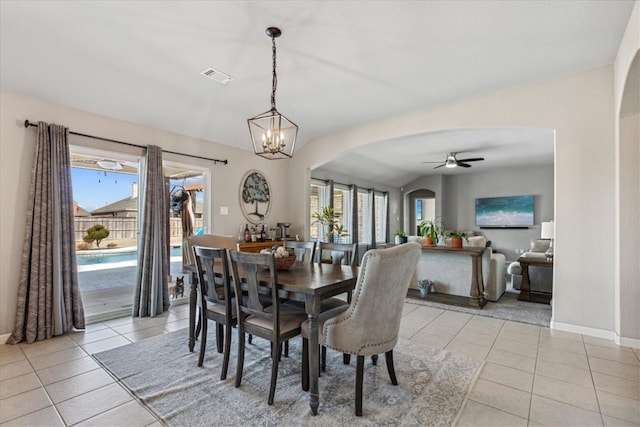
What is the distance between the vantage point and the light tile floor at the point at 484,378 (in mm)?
1903

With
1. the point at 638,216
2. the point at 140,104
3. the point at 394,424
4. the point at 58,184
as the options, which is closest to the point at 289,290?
the point at 394,424

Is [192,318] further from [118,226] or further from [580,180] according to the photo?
[580,180]

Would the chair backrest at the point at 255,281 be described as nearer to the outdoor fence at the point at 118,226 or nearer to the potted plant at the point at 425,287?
the outdoor fence at the point at 118,226

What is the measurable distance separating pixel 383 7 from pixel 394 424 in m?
2.85

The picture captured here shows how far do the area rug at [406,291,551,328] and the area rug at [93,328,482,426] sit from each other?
1558mm

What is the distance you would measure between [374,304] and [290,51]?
239 cm

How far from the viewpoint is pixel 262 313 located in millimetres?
2109

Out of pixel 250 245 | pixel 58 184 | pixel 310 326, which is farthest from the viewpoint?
pixel 250 245

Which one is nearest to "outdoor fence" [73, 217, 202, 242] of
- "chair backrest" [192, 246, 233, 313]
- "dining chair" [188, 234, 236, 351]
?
"dining chair" [188, 234, 236, 351]

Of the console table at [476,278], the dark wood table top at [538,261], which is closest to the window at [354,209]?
the console table at [476,278]

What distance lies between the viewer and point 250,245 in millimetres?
4734

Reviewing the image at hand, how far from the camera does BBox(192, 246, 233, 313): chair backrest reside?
2283 mm

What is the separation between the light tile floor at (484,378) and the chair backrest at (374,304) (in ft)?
2.32

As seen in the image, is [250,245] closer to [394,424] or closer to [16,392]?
[16,392]
